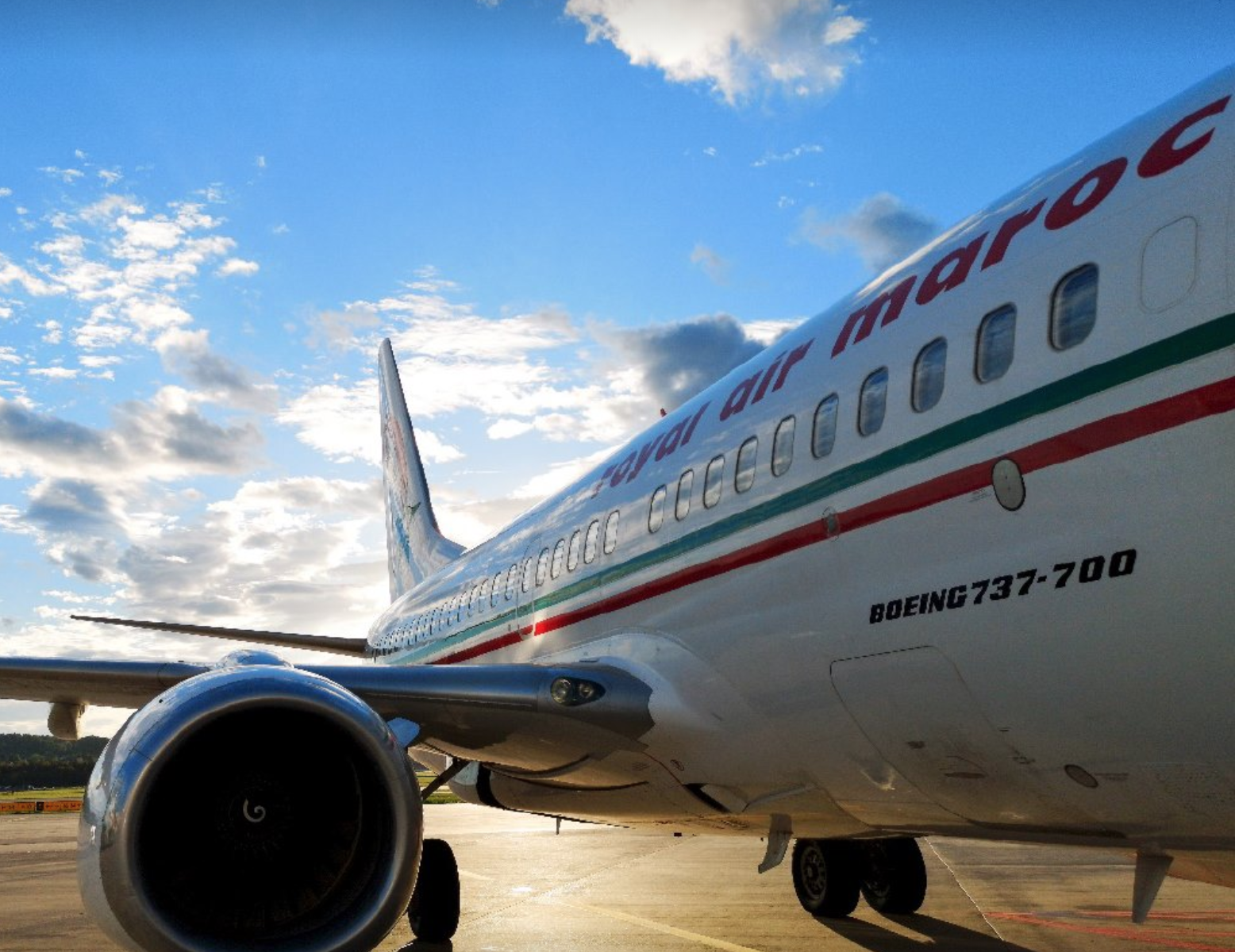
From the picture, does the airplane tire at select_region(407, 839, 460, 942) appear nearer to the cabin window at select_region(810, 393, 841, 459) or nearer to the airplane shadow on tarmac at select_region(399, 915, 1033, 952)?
the airplane shadow on tarmac at select_region(399, 915, 1033, 952)

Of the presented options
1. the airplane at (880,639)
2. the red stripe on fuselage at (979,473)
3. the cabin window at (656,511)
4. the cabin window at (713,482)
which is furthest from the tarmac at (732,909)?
the cabin window at (713,482)

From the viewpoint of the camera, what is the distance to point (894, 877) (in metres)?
10.8

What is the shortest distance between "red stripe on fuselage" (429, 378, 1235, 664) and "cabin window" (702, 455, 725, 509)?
1.29 ft

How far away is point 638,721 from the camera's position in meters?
6.99

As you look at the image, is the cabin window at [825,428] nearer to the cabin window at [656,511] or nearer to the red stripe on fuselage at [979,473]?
the red stripe on fuselage at [979,473]

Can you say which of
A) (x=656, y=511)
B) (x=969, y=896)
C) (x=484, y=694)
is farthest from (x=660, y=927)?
(x=969, y=896)

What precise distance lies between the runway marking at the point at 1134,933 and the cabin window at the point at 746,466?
5.02 m

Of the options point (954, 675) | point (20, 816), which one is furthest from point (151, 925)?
point (20, 816)

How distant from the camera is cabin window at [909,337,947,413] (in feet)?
16.1

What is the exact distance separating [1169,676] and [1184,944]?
6.11 meters

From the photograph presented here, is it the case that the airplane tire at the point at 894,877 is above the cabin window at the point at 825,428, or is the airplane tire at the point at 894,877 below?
below

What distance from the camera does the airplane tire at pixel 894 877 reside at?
35.3 feet

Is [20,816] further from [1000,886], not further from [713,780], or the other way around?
[713,780]

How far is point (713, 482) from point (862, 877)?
5.71 m
